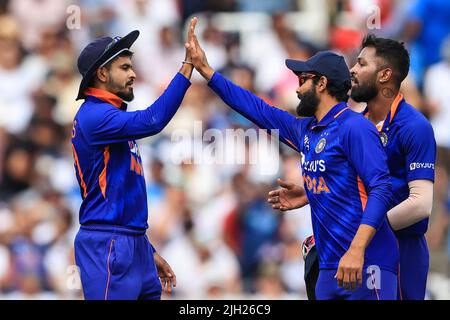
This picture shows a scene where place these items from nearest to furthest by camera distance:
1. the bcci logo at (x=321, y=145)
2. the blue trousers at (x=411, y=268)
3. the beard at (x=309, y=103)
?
the bcci logo at (x=321, y=145) → the beard at (x=309, y=103) → the blue trousers at (x=411, y=268)

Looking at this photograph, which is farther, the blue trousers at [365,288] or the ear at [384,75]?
the ear at [384,75]

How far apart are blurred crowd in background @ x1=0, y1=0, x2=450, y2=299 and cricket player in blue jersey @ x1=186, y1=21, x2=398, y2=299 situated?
162 inches

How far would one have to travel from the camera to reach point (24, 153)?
1077cm

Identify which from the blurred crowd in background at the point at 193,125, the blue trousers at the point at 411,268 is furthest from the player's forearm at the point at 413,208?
the blurred crowd in background at the point at 193,125

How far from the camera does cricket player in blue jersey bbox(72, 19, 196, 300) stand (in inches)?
232

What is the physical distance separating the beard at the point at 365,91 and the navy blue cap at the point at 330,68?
40 centimetres

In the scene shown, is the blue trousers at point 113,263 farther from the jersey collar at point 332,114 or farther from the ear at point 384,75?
the ear at point 384,75

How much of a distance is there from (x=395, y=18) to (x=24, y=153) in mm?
4253

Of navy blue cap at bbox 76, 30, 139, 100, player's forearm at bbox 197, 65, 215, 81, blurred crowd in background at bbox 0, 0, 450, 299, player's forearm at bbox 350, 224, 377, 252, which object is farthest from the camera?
blurred crowd in background at bbox 0, 0, 450, 299

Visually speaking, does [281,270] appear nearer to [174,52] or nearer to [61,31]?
[174,52]

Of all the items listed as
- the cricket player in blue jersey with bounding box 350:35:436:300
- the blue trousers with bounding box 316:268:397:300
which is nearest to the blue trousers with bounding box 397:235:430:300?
the cricket player in blue jersey with bounding box 350:35:436:300

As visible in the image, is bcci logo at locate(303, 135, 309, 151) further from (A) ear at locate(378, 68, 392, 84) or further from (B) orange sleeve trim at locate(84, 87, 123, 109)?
(B) orange sleeve trim at locate(84, 87, 123, 109)

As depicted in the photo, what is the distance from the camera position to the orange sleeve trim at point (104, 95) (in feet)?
20.2
